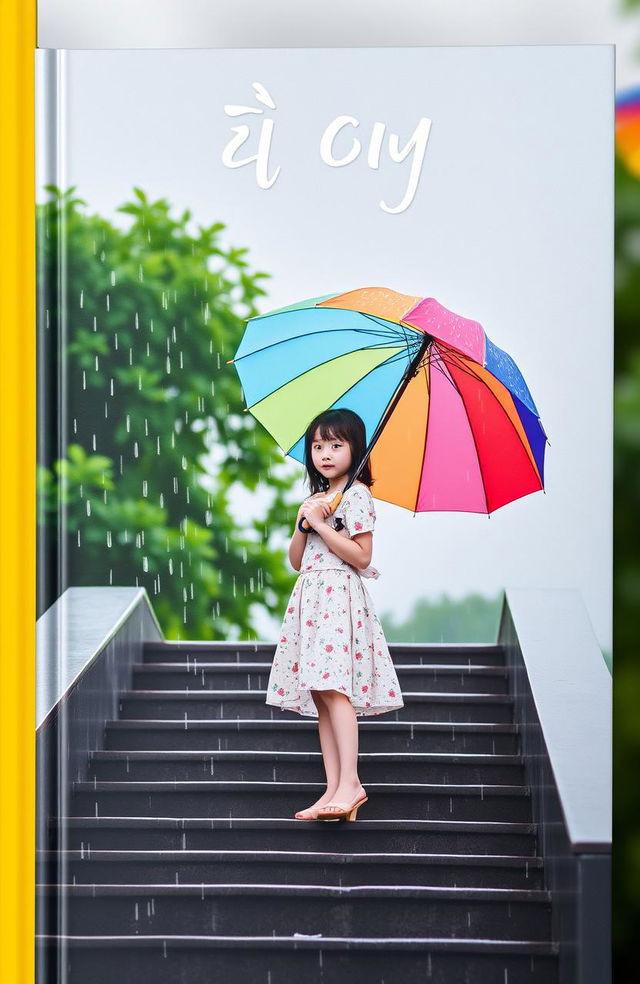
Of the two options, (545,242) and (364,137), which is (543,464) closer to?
(545,242)

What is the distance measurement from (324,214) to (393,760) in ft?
6.27

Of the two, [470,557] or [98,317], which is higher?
[98,317]

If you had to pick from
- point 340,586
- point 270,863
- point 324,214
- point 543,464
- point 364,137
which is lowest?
point 270,863

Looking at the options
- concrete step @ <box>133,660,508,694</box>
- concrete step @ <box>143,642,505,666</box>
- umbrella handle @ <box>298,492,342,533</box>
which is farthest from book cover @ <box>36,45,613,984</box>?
concrete step @ <box>133,660,508,694</box>

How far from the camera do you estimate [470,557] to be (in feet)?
13.2

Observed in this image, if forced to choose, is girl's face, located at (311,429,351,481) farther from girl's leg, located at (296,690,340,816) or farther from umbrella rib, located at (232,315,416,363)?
girl's leg, located at (296,690,340,816)

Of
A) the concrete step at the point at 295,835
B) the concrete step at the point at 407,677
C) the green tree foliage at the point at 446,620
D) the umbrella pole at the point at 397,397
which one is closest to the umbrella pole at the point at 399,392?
the umbrella pole at the point at 397,397

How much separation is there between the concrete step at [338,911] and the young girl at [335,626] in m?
0.28

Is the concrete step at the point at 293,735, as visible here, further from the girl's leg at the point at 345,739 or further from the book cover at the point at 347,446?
the girl's leg at the point at 345,739

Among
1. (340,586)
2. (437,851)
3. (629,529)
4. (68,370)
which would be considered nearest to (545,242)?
(629,529)

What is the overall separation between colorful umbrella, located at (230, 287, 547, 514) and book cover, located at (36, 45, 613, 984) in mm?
10

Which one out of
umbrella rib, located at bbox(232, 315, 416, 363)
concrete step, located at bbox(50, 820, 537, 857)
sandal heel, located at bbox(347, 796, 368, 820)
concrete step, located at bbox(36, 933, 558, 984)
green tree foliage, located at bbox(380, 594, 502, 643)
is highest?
umbrella rib, located at bbox(232, 315, 416, 363)

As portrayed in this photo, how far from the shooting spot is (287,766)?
168 inches

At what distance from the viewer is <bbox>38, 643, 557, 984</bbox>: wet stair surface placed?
3.81 m
